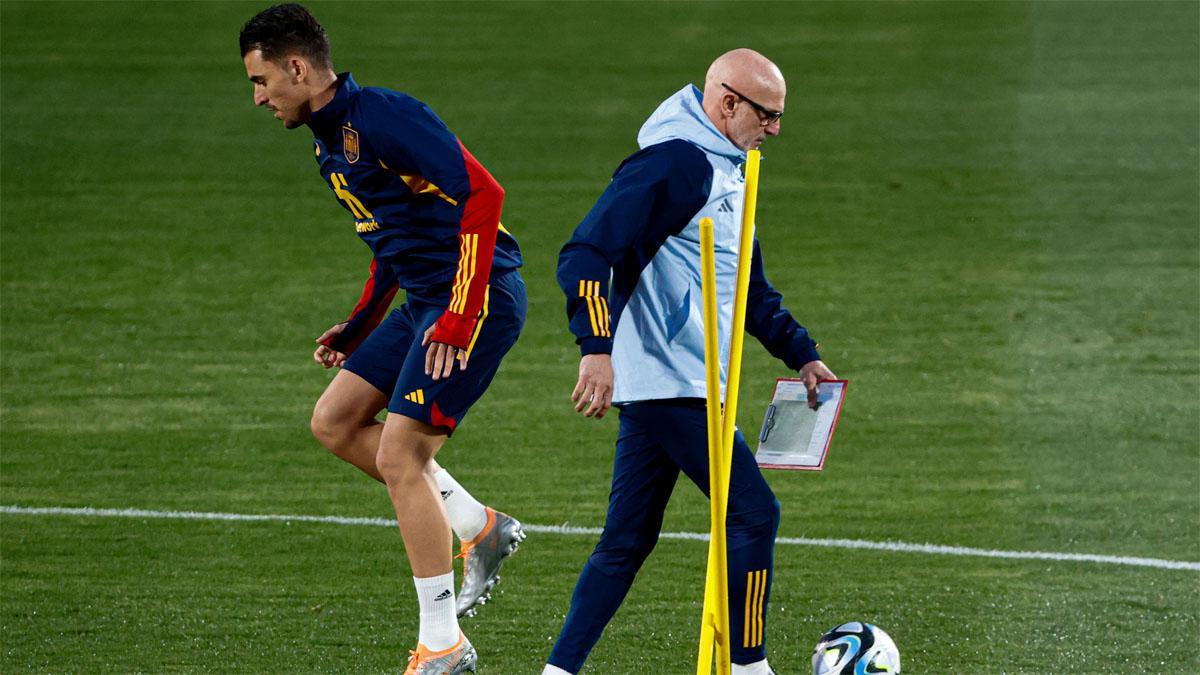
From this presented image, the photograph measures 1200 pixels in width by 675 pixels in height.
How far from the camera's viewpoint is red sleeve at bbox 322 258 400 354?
591cm

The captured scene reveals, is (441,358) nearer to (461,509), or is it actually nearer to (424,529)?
(424,529)

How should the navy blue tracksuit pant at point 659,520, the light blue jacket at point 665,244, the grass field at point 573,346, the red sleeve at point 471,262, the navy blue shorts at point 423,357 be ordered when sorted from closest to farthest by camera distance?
the light blue jacket at point 665,244, the navy blue tracksuit pant at point 659,520, the red sleeve at point 471,262, the navy blue shorts at point 423,357, the grass field at point 573,346

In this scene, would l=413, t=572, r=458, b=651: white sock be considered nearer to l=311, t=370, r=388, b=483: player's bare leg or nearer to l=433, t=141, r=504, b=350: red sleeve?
l=311, t=370, r=388, b=483: player's bare leg

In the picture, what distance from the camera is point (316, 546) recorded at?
277 inches

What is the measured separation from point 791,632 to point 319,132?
2304 mm

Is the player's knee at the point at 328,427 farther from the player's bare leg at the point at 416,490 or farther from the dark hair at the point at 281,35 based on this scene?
the dark hair at the point at 281,35

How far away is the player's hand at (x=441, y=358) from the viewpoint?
5.14 meters

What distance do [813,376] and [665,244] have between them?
646mm

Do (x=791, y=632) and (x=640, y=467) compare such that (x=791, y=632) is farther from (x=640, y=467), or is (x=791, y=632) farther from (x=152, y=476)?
(x=152, y=476)

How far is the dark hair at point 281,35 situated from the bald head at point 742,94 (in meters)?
1.19

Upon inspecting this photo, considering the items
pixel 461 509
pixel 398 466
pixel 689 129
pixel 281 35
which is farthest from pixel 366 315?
pixel 689 129

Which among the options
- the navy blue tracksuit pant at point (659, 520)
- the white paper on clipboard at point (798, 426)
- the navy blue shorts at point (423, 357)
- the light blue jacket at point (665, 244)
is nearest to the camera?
the light blue jacket at point (665, 244)

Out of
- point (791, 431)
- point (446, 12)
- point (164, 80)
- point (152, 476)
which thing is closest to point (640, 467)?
point (791, 431)

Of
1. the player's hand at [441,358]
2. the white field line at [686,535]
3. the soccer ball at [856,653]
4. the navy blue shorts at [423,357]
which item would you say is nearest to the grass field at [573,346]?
the white field line at [686,535]
